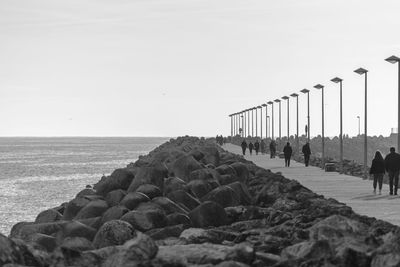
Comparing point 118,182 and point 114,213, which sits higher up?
point 118,182

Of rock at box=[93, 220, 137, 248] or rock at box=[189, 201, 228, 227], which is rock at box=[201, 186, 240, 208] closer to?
rock at box=[189, 201, 228, 227]

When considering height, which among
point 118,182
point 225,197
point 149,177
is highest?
point 149,177

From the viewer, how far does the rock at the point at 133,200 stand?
1725 centimetres

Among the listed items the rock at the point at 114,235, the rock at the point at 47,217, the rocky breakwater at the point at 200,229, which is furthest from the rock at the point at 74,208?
the rock at the point at 114,235

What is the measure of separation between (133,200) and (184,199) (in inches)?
45.2

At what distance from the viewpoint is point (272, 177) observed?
25.1 metres

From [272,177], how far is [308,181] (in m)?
3.32

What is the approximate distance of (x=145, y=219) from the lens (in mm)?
14781

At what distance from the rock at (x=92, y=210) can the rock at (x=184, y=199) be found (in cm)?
144

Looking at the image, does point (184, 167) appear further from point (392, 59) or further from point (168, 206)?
point (392, 59)

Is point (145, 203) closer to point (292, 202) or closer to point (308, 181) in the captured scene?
point (292, 202)

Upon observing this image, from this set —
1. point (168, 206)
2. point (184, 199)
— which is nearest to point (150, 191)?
point (184, 199)

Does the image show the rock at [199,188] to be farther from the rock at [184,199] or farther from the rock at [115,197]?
the rock at [115,197]

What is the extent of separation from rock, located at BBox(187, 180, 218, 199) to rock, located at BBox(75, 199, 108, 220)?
229 centimetres
